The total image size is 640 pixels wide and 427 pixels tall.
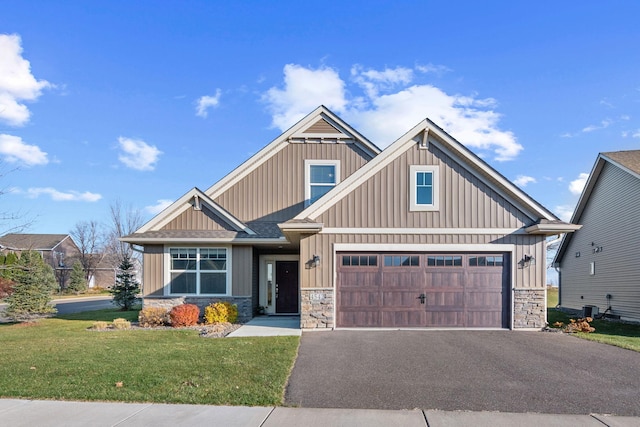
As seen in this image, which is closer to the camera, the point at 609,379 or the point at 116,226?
the point at 609,379

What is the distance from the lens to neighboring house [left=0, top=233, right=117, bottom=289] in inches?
1831

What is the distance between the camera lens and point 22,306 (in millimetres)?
15750

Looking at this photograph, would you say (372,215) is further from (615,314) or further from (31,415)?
(615,314)

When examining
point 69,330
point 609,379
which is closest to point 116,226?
point 69,330

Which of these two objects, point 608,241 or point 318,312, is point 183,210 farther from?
point 608,241

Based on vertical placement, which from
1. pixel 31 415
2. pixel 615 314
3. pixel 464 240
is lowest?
pixel 615 314

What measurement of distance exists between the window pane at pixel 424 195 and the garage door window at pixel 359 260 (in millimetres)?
2249

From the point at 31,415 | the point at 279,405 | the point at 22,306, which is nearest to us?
the point at 31,415

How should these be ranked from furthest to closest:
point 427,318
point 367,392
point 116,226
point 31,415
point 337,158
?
point 116,226, point 337,158, point 427,318, point 367,392, point 31,415

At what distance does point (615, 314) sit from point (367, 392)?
50.8ft

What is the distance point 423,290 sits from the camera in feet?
42.9

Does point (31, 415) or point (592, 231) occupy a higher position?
point (592, 231)

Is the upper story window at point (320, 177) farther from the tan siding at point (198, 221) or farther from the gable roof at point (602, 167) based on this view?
the gable roof at point (602, 167)

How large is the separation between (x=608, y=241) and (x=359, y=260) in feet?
39.6
